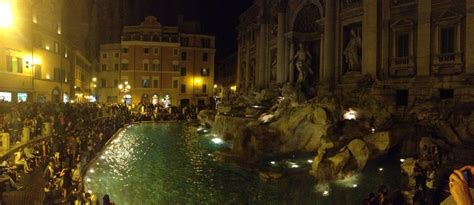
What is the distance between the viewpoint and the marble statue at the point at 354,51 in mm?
23688

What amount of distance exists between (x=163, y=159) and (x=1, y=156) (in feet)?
22.4

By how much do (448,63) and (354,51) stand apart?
248 inches

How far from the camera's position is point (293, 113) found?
19156 millimetres

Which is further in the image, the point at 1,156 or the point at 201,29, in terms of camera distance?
the point at 201,29

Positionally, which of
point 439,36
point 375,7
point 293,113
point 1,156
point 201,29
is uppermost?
point 201,29

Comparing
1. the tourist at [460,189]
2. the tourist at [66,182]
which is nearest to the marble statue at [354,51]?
the tourist at [66,182]

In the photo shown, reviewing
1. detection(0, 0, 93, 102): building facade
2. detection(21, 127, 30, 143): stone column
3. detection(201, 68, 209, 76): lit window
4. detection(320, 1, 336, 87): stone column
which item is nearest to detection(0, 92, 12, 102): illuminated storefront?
detection(0, 0, 93, 102): building facade

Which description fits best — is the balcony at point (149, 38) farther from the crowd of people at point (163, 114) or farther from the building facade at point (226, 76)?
the crowd of people at point (163, 114)

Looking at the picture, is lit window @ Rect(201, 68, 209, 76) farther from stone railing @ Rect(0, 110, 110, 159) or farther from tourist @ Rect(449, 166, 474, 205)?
tourist @ Rect(449, 166, 474, 205)

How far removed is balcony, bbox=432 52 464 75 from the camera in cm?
1803

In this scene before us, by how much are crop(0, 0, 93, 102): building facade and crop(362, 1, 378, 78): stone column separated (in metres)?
24.1

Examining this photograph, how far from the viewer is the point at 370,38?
21.9 m

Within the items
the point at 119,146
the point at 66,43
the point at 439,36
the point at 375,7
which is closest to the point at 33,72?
the point at 66,43

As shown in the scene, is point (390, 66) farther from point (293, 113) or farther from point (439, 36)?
point (293, 113)
